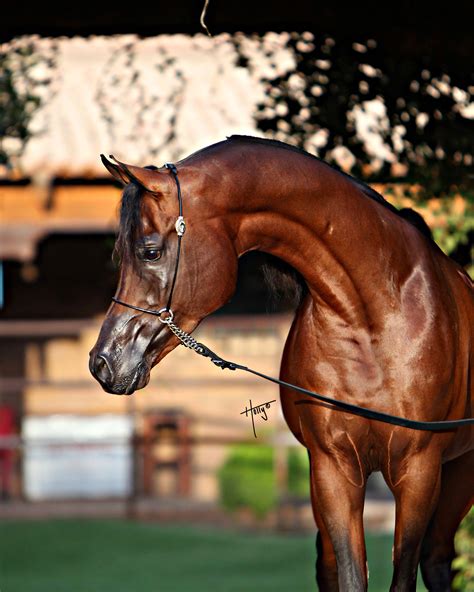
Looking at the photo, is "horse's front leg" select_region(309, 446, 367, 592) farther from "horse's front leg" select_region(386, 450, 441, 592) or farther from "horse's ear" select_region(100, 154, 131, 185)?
"horse's ear" select_region(100, 154, 131, 185)

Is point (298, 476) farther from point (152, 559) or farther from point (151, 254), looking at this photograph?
point (151, 254)

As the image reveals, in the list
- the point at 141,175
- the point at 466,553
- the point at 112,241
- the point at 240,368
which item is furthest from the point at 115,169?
the point at 466,553

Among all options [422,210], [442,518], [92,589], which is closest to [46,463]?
Result: [92,589]

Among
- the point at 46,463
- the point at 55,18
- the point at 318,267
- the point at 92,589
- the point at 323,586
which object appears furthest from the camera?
the point at 46,463

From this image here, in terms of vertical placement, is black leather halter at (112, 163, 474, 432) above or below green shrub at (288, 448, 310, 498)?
above

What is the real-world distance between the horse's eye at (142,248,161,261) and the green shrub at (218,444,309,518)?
7.47m

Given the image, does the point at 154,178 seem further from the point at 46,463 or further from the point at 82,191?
the point at 46,463

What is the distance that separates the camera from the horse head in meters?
2.60

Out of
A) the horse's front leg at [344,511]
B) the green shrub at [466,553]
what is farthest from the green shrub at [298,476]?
the horse's front leg at [344,511]

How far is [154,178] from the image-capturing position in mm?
2572

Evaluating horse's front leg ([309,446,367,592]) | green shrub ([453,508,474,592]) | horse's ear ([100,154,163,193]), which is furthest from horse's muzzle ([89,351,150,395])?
green shrub ([453,508,474,592])

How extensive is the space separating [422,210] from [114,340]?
3027 millimetres

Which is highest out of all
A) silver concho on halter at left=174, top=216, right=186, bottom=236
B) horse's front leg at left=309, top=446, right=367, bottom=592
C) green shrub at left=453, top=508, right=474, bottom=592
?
silver concho on halter at left=174, top=216, right=186, bottom=236

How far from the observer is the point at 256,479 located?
9.98 m
